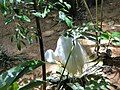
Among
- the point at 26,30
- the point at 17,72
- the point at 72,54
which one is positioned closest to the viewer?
the point at 17,72

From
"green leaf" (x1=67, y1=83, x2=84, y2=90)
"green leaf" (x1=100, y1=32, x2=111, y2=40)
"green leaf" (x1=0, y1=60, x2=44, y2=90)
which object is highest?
"green leaf" (x1=100, y1=32, x2=111, y2=40)

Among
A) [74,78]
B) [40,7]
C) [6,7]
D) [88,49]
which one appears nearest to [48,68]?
[88,49]

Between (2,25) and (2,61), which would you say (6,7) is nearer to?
(2,61)

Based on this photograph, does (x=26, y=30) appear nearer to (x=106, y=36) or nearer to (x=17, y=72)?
(x=17, y=72)

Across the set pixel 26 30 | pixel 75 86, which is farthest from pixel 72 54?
pixel 26 30

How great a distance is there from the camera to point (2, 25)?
411cm

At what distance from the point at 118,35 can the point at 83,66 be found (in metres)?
0.46

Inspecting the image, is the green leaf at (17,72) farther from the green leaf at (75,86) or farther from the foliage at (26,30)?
the green leaf at (75,86)

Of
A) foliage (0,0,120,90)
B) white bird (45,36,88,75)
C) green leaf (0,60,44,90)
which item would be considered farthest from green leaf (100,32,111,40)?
green leaf (0,60,44,90)

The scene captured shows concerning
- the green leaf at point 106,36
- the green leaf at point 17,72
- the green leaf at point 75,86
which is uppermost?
the green leaf at point 106,36

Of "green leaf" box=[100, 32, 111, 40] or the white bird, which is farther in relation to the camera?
the white bird

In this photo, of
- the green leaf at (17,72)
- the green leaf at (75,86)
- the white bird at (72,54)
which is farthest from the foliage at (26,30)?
the green leaf at (75,86)

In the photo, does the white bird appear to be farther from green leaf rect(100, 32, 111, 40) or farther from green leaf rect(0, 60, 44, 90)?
green leaf rect(0, 60, 44, 90)

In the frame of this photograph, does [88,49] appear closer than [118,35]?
No
